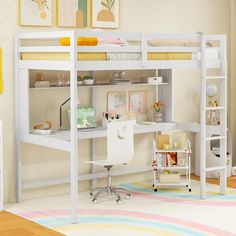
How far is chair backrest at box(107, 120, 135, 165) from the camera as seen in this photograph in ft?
17.7

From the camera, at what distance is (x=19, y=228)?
4770 millimetres

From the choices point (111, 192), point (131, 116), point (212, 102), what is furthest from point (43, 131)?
point (212, 102)

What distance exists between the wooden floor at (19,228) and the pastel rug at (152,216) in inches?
3.7

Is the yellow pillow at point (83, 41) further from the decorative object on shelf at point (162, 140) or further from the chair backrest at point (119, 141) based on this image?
the decorative object on shelf at point (162, 140)

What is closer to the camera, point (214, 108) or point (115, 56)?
point (115, 56)

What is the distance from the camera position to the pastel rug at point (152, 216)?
468cm

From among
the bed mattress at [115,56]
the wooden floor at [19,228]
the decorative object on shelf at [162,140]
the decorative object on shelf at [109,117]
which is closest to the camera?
the wooden floor at [19,228]

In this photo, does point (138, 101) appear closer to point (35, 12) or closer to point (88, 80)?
point (88, 80)

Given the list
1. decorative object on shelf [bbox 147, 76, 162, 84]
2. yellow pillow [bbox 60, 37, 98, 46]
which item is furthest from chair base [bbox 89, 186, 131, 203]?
yellow pillow [bbox 60, 37, 98, 46]

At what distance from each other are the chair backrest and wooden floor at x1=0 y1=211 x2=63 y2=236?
984 millimetres

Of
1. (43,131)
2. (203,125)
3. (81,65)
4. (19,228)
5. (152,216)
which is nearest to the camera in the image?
(19,228)

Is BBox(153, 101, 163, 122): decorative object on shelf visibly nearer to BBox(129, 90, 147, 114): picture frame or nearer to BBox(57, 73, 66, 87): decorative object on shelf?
BBox(129, 90, 147, 114): picture frame

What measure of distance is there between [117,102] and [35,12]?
1.33 metres

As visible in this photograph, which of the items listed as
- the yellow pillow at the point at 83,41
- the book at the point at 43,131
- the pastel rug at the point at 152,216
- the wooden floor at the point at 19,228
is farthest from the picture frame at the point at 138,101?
the wooden floor at the point at 19,228
